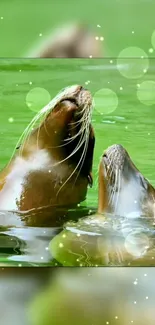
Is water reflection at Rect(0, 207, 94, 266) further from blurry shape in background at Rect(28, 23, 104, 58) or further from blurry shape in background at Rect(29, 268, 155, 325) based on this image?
blurry shape in background at Rect(28, 23, 104, 58)

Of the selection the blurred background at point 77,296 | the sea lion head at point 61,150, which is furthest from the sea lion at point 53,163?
the blurred background at point 77,296

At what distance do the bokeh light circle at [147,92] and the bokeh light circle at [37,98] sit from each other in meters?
0.17

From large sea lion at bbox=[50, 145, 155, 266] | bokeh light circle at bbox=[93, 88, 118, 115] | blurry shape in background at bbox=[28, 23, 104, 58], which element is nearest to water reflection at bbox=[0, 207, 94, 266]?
large sea lion at bbox=[50, 145, 155, 266]

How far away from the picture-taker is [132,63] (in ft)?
6.22

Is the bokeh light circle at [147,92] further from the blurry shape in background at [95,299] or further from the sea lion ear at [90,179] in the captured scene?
the blurry shape in background at [95,299]

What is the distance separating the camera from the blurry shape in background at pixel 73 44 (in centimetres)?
188

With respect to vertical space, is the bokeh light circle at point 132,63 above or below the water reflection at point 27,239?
above

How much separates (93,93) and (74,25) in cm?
13

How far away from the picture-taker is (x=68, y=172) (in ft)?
6.50

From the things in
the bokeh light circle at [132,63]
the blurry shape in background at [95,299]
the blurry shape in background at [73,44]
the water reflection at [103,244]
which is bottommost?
the blurry shape in background at [95,299]

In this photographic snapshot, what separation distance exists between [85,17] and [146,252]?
0.46 meters

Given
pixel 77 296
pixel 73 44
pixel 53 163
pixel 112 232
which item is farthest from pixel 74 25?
pixel 77 296

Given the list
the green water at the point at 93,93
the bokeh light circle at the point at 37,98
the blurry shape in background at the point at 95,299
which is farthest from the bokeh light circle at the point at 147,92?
the blurry shape in background at the point at 95,299

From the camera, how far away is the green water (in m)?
1.89
